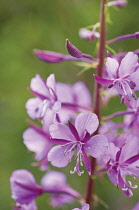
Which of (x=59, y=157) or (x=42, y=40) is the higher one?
(x=42, y=40)

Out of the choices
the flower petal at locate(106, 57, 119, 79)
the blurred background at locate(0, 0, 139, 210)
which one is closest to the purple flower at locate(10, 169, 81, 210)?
the flower petal at locate(106, 57, 119, 79)

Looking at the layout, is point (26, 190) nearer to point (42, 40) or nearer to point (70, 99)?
point (70, 99)

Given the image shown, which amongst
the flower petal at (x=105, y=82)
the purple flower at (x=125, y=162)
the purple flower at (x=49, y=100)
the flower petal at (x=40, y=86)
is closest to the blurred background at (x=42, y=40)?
the purple flower at (x=49, y=100)

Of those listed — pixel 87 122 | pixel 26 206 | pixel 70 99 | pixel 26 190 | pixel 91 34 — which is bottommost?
pixel 26 206

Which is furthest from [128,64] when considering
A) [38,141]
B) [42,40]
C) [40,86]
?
[42,40]

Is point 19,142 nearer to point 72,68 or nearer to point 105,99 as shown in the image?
point 72,68

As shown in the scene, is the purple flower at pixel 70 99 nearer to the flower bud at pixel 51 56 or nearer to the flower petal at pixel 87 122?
the flower bud at pixel 51 56

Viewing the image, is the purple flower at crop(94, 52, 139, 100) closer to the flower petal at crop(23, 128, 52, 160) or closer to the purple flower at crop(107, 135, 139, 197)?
the purple flower at crop(107, 135, 139, 197)

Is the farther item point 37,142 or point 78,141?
point 37,142
